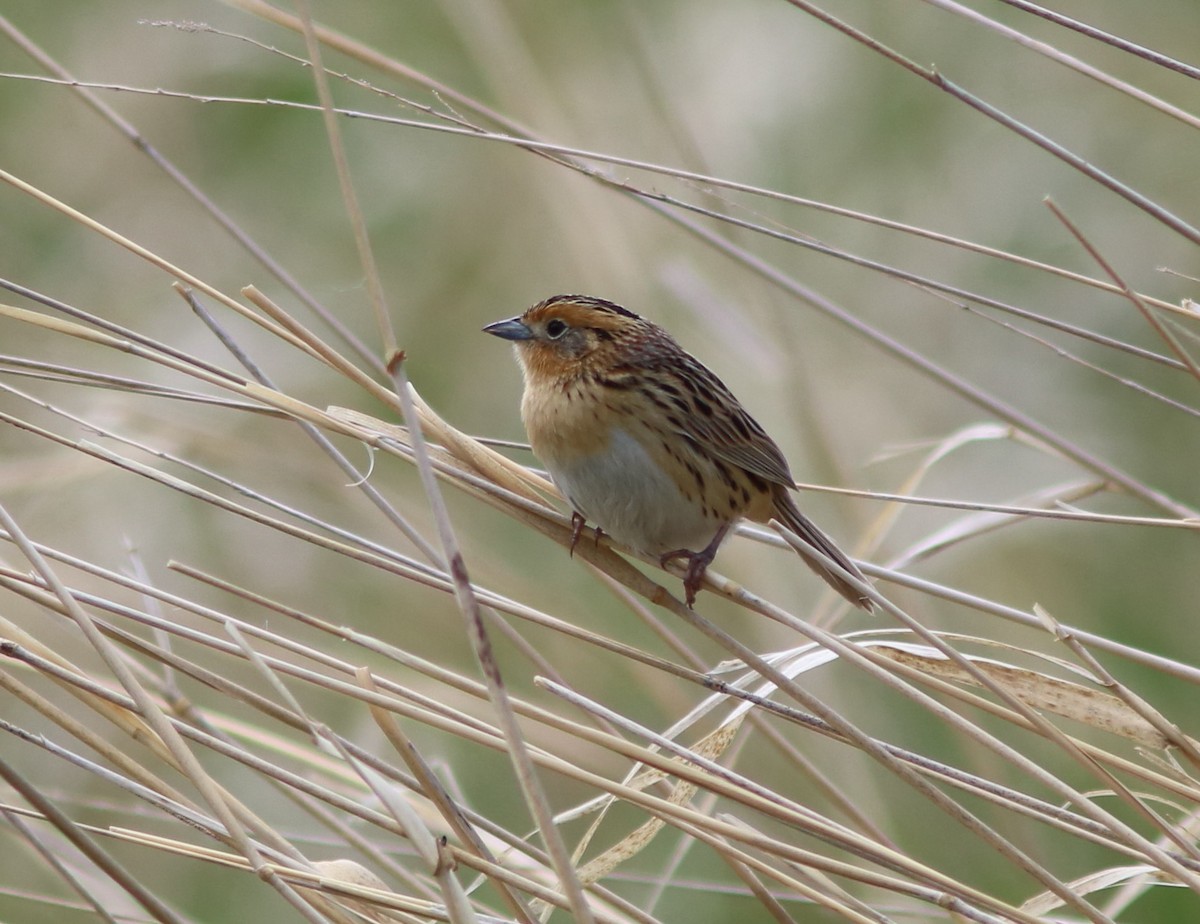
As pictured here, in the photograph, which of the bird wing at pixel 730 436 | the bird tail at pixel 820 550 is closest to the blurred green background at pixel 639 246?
the bird tail at pixel 820 550

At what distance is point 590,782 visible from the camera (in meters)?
2.04

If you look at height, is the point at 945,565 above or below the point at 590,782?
below

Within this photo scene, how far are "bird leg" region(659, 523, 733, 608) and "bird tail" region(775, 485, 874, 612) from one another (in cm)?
18

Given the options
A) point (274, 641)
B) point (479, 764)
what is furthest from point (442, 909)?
point (479, 764)

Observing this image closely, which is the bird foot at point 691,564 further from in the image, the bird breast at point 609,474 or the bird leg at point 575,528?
the bird leg at point 575,528

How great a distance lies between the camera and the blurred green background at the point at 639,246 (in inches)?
189

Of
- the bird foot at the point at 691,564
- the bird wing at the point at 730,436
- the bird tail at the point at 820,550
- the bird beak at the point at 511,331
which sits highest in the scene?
the bird beak at the point at 511,331

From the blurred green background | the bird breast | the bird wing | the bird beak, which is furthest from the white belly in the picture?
the blurred green background

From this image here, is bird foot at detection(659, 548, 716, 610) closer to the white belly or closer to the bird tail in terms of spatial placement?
the white belly

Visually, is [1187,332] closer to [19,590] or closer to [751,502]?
[751,502]

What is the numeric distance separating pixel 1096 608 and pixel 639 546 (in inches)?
91.7

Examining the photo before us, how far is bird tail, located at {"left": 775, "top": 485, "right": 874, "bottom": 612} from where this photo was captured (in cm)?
273

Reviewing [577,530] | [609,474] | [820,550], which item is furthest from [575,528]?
[820,550]

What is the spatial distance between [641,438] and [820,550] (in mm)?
482
